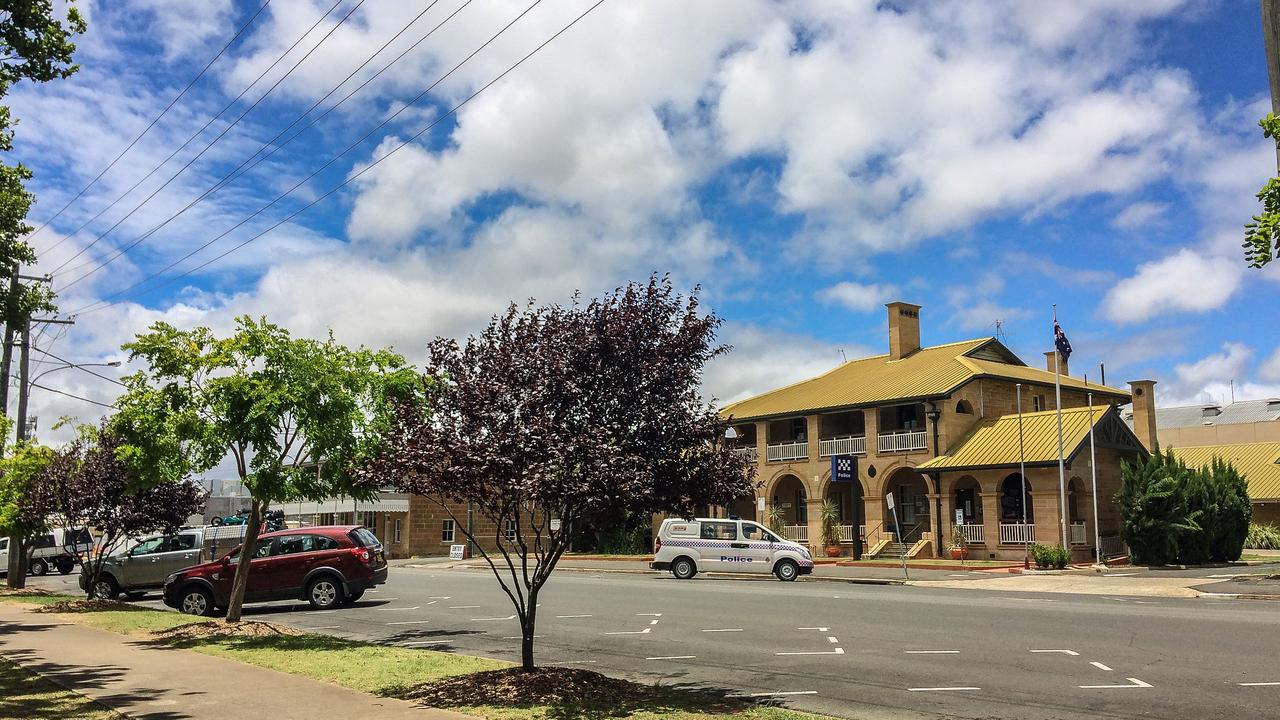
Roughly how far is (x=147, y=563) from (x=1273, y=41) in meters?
27.3

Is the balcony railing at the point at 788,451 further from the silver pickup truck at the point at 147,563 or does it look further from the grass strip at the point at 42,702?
the grass strip at the point at 42,702

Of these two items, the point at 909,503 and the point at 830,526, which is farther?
the point at 909,503

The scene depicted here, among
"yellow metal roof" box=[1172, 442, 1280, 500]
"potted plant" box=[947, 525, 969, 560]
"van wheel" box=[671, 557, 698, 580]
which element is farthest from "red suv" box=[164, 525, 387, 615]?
"yellow metal roof" box=[1172, 442, 1280, 500]

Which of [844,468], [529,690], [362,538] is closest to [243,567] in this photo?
[362,538]

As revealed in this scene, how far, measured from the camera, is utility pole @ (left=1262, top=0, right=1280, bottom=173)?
224 inches

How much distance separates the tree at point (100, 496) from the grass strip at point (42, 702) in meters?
11.1

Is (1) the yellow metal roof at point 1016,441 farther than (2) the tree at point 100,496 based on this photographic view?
Yes

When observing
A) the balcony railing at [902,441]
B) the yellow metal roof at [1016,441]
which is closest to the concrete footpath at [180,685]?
the yellow metal roof at [1016,441]

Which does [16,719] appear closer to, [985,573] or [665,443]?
[665,443]

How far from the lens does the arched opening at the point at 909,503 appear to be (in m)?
41.4

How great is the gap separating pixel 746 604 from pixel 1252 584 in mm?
13983

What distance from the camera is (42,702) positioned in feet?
32.0

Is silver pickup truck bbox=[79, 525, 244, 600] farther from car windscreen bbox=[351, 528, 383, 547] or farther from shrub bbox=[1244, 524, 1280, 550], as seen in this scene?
shrub bbox=[1244, 524, 1280, 550]

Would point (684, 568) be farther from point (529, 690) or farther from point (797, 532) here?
point (529, 690)
